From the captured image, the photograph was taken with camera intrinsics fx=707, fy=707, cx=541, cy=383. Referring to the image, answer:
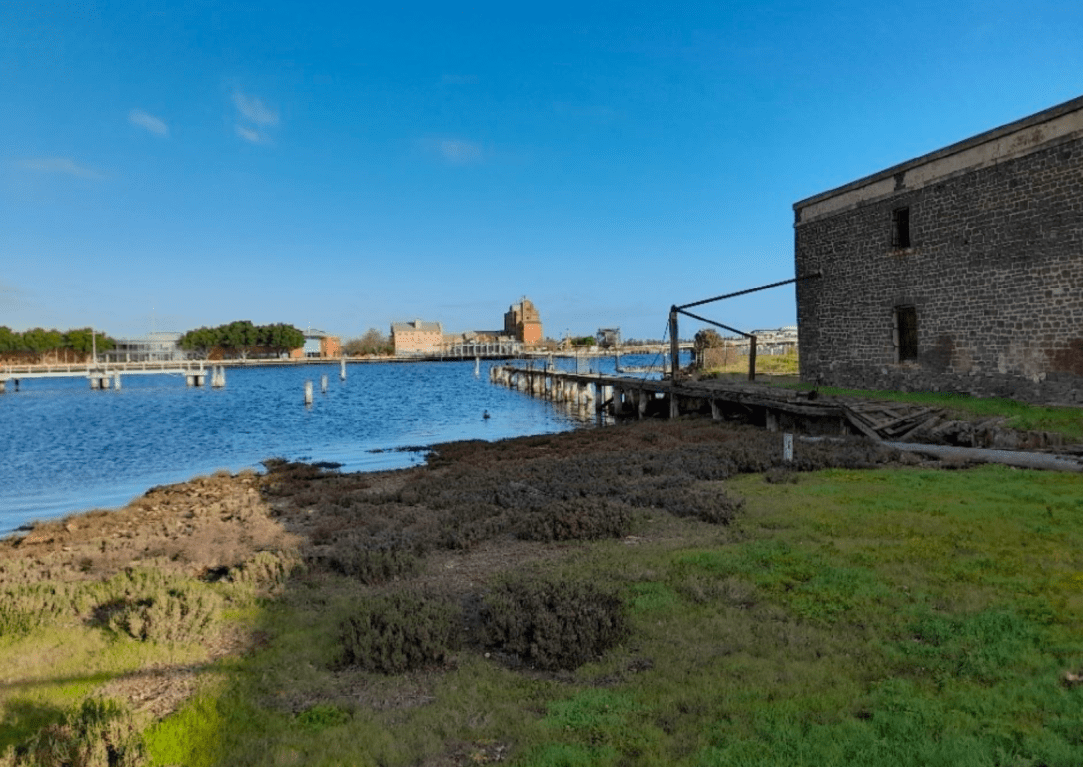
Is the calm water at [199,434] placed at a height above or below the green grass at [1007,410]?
below

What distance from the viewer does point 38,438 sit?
3744 cm

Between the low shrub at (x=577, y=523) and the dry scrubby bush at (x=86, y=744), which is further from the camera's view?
the low shrub at (x=577, y=523)

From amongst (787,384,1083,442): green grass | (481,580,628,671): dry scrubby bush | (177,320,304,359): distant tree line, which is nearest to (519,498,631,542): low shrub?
(481,580,628,671): dry scrubby bush

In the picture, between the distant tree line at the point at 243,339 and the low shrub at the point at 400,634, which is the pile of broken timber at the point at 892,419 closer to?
the low shrub at the point at 400,634

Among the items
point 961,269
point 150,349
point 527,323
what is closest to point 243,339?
point 150,349

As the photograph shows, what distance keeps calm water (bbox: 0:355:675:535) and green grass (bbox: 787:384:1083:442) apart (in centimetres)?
1702

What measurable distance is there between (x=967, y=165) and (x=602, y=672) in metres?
21.1

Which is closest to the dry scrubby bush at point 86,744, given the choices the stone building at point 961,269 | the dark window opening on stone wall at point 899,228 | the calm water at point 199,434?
the calm water at point 199,434

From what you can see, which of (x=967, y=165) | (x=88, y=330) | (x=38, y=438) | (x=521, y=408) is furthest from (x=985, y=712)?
(x=88, y=330)

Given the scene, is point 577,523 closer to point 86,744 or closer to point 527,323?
point 86,744

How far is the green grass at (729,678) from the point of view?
4.48 m

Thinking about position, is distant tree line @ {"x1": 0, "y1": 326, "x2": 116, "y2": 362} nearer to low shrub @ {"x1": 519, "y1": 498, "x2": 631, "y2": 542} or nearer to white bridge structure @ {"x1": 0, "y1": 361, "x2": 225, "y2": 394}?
white bridge structure @ {"x1": 0, "y1": 361, "x2": 225, "y2": 394}

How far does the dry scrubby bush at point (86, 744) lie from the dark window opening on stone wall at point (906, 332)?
24505 millimetres

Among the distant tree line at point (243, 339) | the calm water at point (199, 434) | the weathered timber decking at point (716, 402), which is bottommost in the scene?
the calm water at point (199, 434)
